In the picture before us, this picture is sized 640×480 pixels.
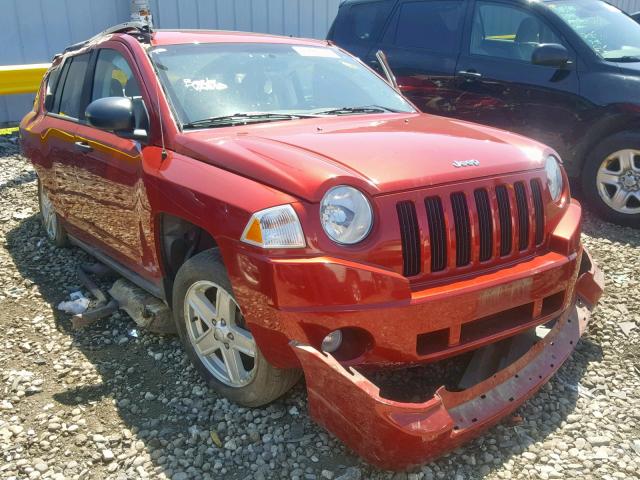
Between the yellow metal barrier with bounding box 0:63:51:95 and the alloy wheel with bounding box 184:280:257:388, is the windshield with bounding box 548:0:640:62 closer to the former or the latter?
the alloy wheel with bounding box 184:280:257:388

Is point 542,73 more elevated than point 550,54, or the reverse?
point 550,54

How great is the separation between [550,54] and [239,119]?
3.42 meters

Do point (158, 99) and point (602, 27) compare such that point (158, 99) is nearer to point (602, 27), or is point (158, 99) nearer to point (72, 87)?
point (72, 87)

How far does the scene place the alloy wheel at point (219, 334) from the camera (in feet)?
9.46

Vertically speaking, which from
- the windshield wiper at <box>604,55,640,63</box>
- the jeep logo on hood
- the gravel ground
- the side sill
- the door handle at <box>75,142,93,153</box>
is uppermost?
the windshield wiper at <box>604,55,640,63</box>

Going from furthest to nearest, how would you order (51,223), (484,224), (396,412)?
(51,223)
(484,224)
(396,412)

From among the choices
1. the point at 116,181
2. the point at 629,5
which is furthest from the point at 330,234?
the point at 629,5

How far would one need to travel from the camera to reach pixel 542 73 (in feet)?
19.0

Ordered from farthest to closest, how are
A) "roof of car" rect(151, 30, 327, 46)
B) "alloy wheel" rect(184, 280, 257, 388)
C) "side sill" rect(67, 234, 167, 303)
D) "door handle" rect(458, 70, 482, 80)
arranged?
"door handle" rect(458, 70, 482, 80), "roof of car" rect(151, 30, 327, 46), "side sill" rect(67, 234, 167, 303), "alloy wheel" rect(184, 280, 257, 388)

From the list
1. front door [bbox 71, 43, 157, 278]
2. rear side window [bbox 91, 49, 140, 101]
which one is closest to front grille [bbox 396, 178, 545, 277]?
front door [bbox 71, 43, 157, 278]

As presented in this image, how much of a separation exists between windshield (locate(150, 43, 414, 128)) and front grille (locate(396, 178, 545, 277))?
4.02 ft

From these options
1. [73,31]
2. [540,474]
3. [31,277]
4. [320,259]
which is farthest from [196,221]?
[73,31]

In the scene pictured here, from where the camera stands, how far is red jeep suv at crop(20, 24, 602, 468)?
2.41m

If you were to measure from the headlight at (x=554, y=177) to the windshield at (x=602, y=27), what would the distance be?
3.04 metres
